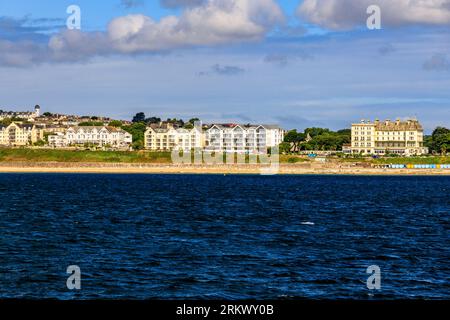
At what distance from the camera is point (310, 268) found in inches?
1284

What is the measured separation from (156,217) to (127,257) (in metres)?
25.8

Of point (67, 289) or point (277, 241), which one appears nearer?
point (67, 289)

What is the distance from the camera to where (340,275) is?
30.6m

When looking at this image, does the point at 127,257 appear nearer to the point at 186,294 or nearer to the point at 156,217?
the point at 186,294

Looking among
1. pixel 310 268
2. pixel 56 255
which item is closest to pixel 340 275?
pixel 310 268

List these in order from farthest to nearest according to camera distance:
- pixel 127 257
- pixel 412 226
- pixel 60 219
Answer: pixel 60 219
pixel 412 226
pixel 127 257

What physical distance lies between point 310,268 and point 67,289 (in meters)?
11.4

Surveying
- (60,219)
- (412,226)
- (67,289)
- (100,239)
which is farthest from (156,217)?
(67,289)

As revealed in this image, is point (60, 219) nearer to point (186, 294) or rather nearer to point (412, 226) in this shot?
point (412, 226)

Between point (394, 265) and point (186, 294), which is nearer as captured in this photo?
point (186, 294)
